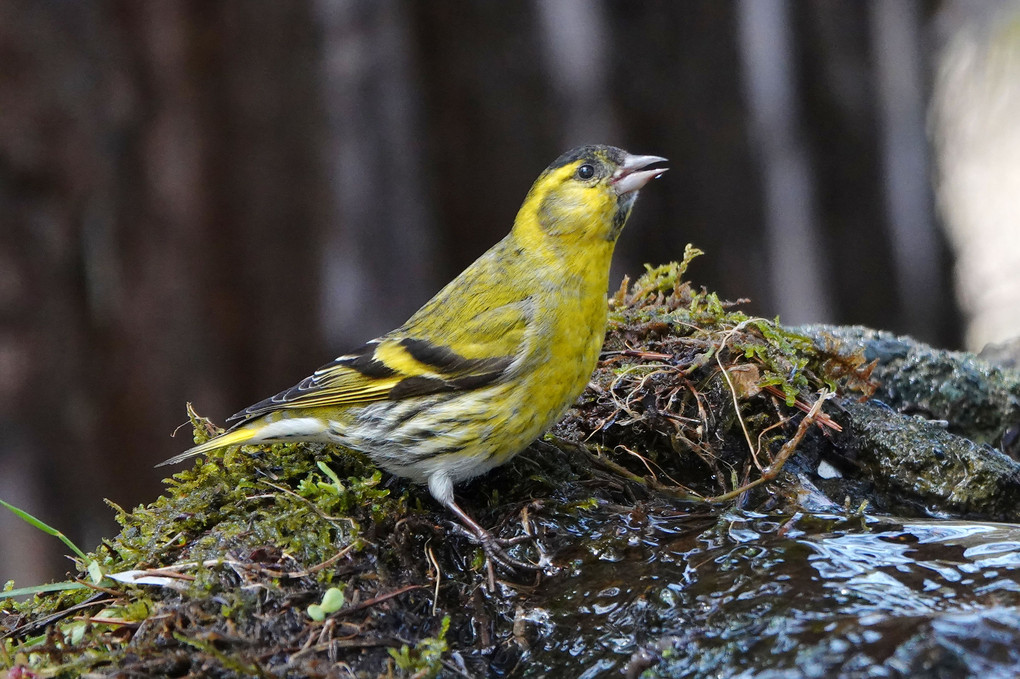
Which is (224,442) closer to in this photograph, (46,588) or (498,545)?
(46,588)

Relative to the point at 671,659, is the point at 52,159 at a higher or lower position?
higher

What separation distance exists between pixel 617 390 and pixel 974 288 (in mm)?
9465

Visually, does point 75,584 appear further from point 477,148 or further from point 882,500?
point 477,148

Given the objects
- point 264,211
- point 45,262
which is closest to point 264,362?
point 264,211

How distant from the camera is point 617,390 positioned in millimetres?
3680

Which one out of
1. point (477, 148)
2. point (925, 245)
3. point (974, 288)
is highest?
point (477, 148)

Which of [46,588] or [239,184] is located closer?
[46,588]

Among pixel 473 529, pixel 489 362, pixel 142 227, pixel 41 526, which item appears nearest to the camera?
pixel 41 526

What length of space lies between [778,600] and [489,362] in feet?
4.81

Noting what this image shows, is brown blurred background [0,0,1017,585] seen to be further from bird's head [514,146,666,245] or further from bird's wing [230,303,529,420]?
bird's head [514,146,666,245]

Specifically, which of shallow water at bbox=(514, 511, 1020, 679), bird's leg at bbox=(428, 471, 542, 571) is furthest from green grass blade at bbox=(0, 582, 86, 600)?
shallow water at bbox=(514, 511, 1020, 679)

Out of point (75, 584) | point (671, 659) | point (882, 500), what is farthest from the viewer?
point (882, 500)

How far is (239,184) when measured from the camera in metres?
7.11

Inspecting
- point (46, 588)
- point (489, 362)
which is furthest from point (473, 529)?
point (46, 588)
